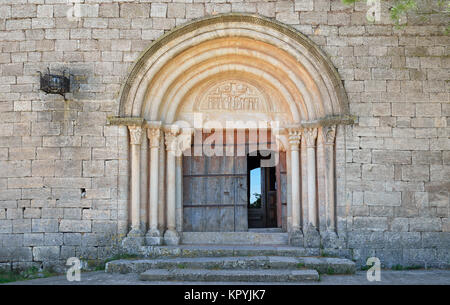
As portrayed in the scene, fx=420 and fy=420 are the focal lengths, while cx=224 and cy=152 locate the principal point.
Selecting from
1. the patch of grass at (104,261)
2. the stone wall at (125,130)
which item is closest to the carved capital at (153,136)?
the stone wall at (125,130)

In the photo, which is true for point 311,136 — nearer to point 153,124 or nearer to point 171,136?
point 171,136

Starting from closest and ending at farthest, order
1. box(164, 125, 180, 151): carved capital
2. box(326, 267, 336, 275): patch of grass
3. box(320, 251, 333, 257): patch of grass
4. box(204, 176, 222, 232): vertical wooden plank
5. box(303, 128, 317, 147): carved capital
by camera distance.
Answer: box(326, 267, 336, 275): patch of grass → box(320, 251, 333, 257): patch of grass → box(303, 128, 317, 147): carved capital → box(164, 125, 180, 151): carved capital → box(204, 176, 222, 232): vertical wooden plank

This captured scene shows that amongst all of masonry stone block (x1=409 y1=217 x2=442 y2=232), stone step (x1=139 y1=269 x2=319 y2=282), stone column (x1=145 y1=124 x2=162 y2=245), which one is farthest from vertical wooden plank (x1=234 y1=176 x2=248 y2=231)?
masonry stone block (x1=409 y1=217 x2=442 y2=232)

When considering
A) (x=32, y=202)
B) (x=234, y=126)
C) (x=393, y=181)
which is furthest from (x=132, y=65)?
(x=393, y=181)

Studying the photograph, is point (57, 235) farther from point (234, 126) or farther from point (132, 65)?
point (234, 126)

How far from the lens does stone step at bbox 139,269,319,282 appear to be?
535 cm

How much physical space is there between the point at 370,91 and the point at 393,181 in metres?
1.44

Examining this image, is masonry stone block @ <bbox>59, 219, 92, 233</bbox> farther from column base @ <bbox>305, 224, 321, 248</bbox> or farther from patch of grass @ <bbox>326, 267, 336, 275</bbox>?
patch of grass @ <bbox>326, 267, 336, 275</bbox>

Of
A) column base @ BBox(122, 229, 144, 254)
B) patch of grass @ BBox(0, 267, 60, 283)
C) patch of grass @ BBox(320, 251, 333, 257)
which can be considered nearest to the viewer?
patch of grass @ BBox(0, 267, 60, 283)

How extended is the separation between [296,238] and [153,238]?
226 centimetres

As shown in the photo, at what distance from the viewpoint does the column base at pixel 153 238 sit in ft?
21.5

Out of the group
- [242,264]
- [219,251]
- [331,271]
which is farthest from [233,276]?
[331,271]

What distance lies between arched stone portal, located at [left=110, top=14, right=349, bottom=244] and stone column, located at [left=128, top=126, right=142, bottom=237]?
0.05ft

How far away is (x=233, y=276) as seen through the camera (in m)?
5.42
